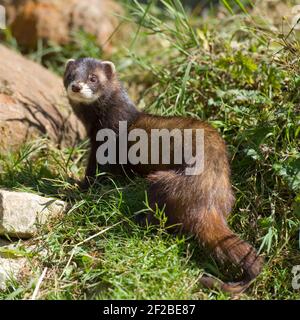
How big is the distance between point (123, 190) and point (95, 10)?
Answer: 409 centimetres

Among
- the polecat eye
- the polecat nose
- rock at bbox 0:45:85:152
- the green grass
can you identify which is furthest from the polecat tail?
rock at bbox 0:45:85:152

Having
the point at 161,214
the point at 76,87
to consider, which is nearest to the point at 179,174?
the point at 161,214

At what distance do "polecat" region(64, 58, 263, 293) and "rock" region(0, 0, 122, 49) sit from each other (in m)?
2.67

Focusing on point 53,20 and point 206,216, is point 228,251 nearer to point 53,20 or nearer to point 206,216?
point 206,216

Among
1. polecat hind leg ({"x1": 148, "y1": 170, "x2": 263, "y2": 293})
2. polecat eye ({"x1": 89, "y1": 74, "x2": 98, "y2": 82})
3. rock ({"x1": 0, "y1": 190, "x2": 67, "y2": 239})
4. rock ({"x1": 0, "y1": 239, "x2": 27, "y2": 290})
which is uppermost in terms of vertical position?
polecat eye ({"x1": 89, "y1": 74, "x2": 98, "y2": 82})

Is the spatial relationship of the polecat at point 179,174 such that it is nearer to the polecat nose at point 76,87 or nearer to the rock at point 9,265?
the polecat nose at point 76,87

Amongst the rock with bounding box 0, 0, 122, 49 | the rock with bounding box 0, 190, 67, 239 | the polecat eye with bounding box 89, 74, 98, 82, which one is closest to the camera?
the rock with bounding box 0, 190, 67, 239

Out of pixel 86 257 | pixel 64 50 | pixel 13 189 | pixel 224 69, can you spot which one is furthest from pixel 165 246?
pixel 64 50

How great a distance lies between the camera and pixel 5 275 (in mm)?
4246

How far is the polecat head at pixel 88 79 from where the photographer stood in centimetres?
521

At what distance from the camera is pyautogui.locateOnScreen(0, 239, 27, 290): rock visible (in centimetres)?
423

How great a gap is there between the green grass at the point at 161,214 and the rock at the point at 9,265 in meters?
0.09

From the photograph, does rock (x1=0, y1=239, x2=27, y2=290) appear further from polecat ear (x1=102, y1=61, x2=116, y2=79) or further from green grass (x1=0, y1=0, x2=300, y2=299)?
polecat ear (x1=102, y1=61, x2=116, y2=79)
